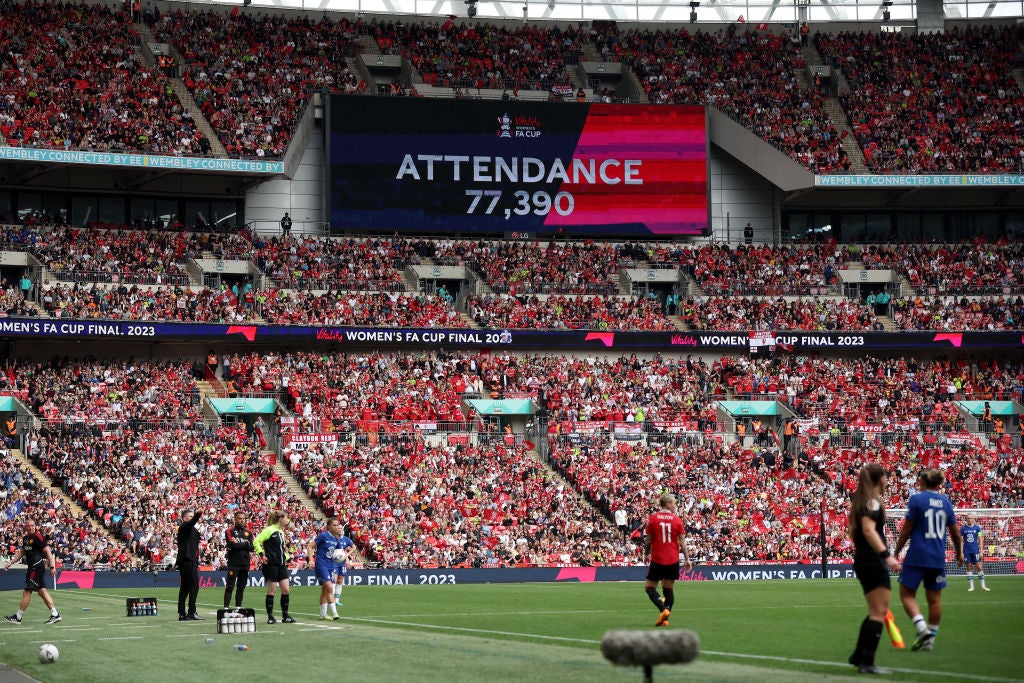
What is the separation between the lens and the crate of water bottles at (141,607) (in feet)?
77.8

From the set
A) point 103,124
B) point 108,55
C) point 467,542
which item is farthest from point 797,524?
point 108,55

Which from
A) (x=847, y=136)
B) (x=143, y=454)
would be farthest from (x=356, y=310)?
(x=847, y=136)

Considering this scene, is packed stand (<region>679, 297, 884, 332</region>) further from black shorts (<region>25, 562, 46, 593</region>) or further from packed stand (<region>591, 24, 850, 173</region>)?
black shorts (<region>25, 562, 46, 593</region>)

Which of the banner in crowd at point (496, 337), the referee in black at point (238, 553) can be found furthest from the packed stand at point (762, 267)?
the referee in black at point (238, 553)

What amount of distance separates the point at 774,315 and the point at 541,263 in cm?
1048

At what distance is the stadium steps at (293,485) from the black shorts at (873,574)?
31618 mm

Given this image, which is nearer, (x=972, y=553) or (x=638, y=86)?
(x=972, y=553)

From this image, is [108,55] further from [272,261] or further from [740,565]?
[740,565]

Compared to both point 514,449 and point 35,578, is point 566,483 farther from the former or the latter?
point 35,578

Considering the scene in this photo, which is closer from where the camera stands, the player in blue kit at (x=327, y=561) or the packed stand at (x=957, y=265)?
the player in blue kit at (x=327, y=561)

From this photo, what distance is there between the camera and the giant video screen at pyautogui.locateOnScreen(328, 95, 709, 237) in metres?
58.2

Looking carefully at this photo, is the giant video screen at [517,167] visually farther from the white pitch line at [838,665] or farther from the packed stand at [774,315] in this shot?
the white pitch line at [838,665]

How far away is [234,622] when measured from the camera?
19703mm

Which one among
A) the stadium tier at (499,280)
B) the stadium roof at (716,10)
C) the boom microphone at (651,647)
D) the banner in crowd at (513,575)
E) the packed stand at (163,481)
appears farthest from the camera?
the stadium roof at (716,10)
